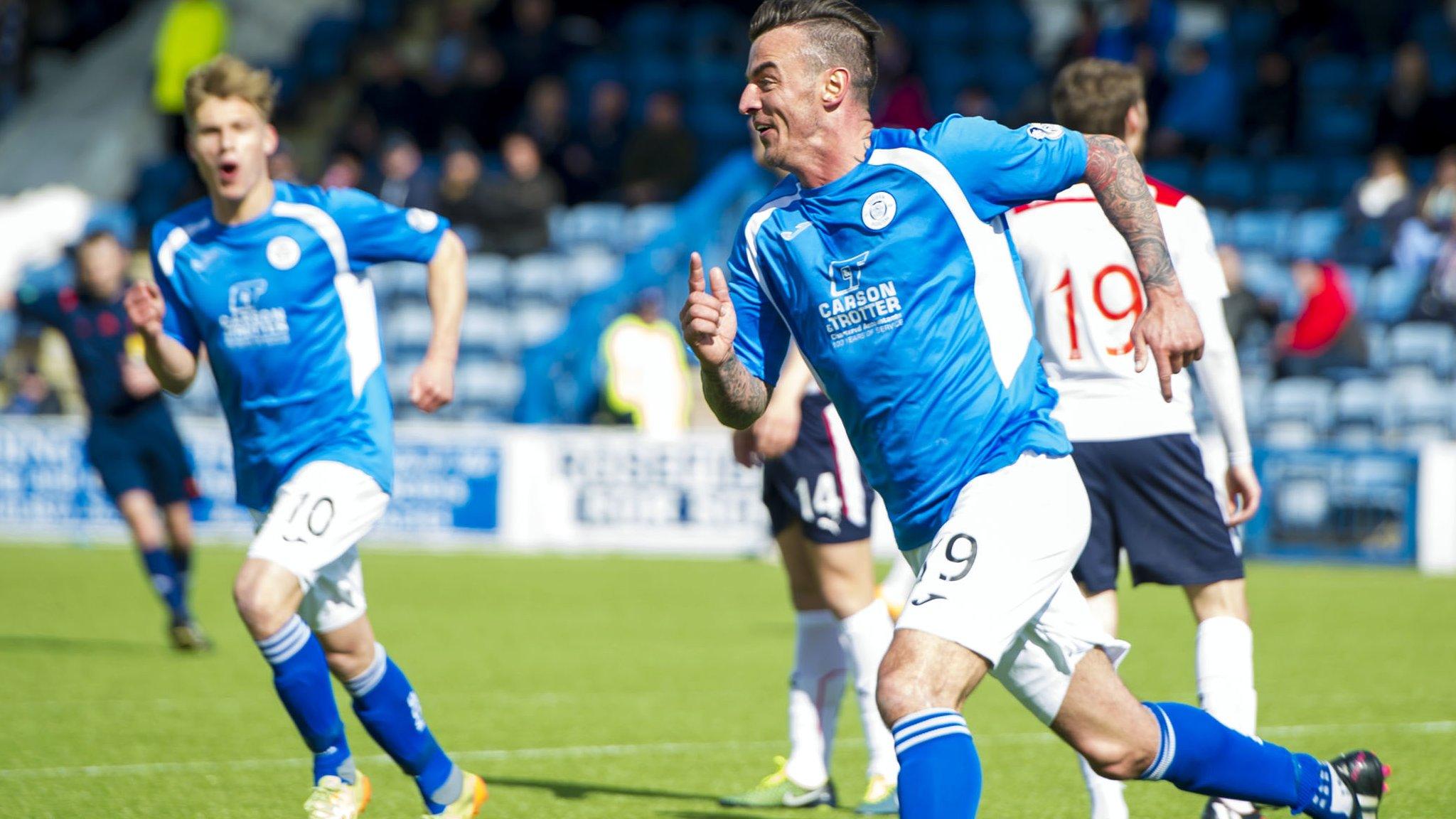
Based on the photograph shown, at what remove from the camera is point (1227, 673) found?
509cm

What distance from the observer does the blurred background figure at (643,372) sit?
55.6ft

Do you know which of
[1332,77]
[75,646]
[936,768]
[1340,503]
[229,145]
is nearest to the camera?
[936,768]

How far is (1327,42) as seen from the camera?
19.2 metres

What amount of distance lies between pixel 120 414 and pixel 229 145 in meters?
5.65

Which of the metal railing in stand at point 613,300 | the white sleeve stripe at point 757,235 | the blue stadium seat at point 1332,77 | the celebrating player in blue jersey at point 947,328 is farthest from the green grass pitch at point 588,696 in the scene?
the blue stadium seat at point 1332,77

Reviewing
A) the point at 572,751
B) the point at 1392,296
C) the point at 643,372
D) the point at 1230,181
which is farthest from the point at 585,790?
the point at 1230,181

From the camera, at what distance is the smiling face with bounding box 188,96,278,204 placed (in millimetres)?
5496

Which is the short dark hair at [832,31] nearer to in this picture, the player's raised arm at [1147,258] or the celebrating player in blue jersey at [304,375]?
the player's raised arm at [1147,258]

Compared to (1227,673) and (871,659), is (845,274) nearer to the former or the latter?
(1227,673)

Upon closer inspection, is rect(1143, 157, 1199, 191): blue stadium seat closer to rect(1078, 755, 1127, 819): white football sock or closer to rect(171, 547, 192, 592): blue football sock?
rect(171, 547, 192, 592): blue football sock

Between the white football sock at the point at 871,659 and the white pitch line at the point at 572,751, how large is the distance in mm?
1114

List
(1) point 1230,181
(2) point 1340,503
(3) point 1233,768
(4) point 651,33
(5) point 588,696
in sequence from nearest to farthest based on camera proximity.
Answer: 1. (3) point 1233,768
2. (5) point 588,696
3. (2) point 1340,503
4. (1) point 1230,181
5. (4) point 651,33

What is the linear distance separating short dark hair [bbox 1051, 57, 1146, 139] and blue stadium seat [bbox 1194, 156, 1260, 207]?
13.6 m

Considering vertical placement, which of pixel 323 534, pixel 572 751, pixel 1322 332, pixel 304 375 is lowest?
pixel 572 751
